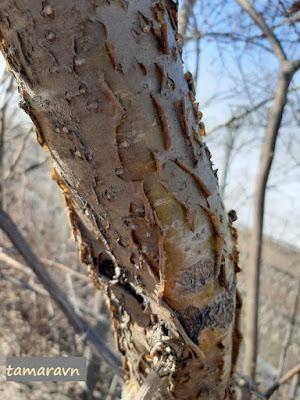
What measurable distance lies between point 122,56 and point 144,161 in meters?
Result: 0.15

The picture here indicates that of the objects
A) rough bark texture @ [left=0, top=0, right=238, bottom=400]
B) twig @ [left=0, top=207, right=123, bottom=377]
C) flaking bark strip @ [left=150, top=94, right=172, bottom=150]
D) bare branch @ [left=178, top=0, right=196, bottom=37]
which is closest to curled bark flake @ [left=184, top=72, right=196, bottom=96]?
rough bark texture @ [left=0, top=0, right=238, bottom=400]

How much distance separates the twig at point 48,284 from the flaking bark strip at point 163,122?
0.79m

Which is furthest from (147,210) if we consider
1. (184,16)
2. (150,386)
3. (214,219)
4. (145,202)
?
(184,16)

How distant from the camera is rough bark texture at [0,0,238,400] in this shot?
1.45 ft

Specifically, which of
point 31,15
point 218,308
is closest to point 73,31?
point 31,15

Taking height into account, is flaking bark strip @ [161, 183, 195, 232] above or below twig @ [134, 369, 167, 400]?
above

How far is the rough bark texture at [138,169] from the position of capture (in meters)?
0.44

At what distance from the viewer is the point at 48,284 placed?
1197 millimetres

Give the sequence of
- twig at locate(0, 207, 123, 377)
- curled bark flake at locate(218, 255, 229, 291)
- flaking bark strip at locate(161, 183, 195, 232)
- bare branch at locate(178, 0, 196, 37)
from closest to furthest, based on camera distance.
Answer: flaking bark strip at locate(161, 183, 195, 232)
curled bark flake at locate(218, 255, 229, 291)
twig at locate(0, 207, 123, 377)
bare branch at locate(178, 0, 196, 37)

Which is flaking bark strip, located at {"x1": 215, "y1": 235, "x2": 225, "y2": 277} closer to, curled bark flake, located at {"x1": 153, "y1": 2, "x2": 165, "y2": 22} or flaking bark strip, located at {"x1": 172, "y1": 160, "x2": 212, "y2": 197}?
flaking bark strip, located at {"x1": 172, "y1": 160, "x2": 212, "y2": 197}

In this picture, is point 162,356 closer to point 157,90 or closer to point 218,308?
point 218,308

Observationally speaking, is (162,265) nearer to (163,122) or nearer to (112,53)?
(163,122)

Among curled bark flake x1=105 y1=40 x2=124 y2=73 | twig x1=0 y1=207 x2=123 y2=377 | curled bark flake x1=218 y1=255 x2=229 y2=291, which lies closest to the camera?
Result: curled bark flake x1=105 y1=40 x2=124 y2=73

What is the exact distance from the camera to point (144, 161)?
20.2 inches
